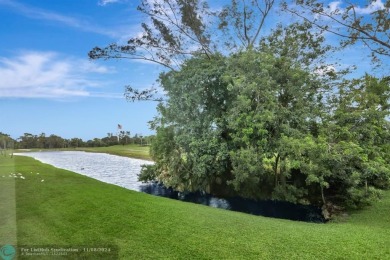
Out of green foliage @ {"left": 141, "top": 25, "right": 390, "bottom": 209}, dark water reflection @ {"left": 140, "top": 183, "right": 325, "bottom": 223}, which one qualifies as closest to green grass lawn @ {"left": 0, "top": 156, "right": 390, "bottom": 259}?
green foliage @ {"left": 141, "top": 25, "right": 390, "bottom": 209}

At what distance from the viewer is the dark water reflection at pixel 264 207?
36.7 ft

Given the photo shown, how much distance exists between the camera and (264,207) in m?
12.6

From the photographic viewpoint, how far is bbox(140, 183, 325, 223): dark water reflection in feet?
36.7

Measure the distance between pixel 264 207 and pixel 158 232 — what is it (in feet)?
25.2

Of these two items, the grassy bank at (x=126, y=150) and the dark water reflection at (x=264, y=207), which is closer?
the dark water reflection at (x=264, y=207)

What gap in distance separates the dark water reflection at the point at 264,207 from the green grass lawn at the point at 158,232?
3.38 meters

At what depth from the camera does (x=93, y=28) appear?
7.25 meters

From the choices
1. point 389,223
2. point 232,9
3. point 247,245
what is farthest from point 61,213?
point 232,9

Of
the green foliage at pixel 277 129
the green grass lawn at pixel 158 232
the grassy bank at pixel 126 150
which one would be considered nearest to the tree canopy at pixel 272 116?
the green foliage at pixel 277 129

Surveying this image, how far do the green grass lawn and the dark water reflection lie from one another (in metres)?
3.38

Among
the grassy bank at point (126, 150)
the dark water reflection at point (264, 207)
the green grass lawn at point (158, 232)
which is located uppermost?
the grassy bank at point (126, 150)

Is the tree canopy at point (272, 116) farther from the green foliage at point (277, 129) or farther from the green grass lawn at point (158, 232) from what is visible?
the green grass lawn at point (158, 232)

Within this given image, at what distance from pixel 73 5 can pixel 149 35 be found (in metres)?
11.1

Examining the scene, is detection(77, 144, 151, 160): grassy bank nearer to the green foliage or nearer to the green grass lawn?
the green foliage
